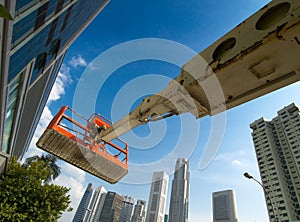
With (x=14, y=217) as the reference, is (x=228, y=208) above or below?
above

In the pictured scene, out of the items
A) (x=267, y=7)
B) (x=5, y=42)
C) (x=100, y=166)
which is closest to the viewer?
(x=267, y=7)

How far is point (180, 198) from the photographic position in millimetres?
145000

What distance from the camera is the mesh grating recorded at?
7000 mm

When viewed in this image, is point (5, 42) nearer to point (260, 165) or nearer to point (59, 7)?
point (59, 7)

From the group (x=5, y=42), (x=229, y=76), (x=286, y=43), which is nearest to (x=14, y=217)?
(x=5, y=42)

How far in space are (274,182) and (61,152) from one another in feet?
273

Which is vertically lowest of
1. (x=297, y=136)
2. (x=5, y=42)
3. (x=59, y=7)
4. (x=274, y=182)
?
(x=5, y=42)

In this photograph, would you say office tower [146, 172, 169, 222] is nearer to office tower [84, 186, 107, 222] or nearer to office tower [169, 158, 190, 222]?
office tower [169, 158, 190, 222]

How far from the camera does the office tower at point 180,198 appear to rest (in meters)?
142

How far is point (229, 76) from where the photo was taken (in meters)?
2.06

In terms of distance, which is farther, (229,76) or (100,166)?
(100,166)

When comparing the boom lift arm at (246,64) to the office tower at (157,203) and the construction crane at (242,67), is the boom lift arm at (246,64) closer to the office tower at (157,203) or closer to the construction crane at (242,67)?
the construction crane at (242,67)

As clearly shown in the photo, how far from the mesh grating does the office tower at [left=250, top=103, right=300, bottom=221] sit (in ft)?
236

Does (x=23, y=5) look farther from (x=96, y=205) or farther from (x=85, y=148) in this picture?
(x=96, y=205)
